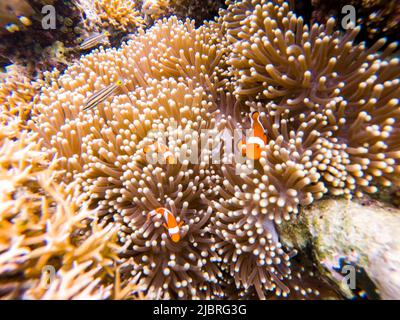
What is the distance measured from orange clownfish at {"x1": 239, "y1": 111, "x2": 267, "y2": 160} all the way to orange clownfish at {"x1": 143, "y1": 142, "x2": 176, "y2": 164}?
0.68 meters

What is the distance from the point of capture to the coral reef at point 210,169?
6.21 feet

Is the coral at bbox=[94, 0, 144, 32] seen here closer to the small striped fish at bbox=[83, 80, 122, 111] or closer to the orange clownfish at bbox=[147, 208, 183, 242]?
the small striped fish at bbox=[83, 80, 122, 111]

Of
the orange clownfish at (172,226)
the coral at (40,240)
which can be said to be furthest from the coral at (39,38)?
the orange clownfish at (172,226)

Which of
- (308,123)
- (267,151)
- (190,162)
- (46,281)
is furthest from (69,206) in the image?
(308,123)

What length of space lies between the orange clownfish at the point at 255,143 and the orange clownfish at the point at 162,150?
680 millimetres

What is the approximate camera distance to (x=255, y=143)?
206 centimetres

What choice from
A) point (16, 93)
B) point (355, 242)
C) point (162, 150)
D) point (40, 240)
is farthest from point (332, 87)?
point (16, 93)

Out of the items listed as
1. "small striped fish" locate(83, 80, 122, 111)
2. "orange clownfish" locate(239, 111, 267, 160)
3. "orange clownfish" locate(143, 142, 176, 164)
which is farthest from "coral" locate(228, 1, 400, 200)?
"small striped fish" locate(83, 80, 122, 111)

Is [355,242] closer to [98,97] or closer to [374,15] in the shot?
[374,15]

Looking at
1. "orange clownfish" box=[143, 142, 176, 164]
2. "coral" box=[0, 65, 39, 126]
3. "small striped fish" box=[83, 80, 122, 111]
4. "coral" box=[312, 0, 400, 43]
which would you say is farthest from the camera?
"coral" box=[0, 65, 39, 126]

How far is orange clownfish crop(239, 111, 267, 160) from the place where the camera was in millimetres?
2068

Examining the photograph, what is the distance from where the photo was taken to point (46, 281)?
1.72m

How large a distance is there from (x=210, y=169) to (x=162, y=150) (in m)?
0.54
